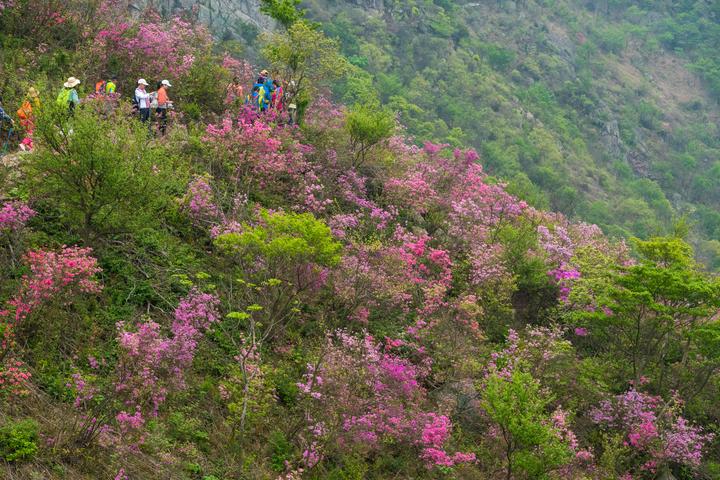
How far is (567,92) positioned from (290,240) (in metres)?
69.3

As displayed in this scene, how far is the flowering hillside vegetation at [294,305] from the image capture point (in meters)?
8.88

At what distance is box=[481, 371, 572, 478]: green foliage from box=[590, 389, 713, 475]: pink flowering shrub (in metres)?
3.34

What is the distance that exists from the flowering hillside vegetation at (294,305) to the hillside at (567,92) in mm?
34015

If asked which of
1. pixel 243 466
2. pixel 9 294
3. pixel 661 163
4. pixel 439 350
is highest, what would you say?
pixel 9 294

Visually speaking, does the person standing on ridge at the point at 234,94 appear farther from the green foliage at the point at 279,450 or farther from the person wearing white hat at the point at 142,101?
the green foliage at the point at 279,450

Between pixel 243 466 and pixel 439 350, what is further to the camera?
pixel 439 350

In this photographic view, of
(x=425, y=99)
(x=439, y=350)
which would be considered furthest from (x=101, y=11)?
(x=425, y=99)

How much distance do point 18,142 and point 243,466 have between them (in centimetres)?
791

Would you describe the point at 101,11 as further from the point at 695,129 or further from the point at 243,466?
the point at 695,129

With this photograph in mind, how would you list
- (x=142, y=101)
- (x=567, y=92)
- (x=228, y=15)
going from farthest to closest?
1. (x=567, y=92)
2. (x=228, y=15)
3. (x=142, y=101)

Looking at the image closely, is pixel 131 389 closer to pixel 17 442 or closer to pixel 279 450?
pixel 17 442

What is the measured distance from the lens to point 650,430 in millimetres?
12789

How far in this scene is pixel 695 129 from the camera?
3000 inches

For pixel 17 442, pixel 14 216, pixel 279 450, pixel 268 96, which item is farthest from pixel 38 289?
pixel 268 96
